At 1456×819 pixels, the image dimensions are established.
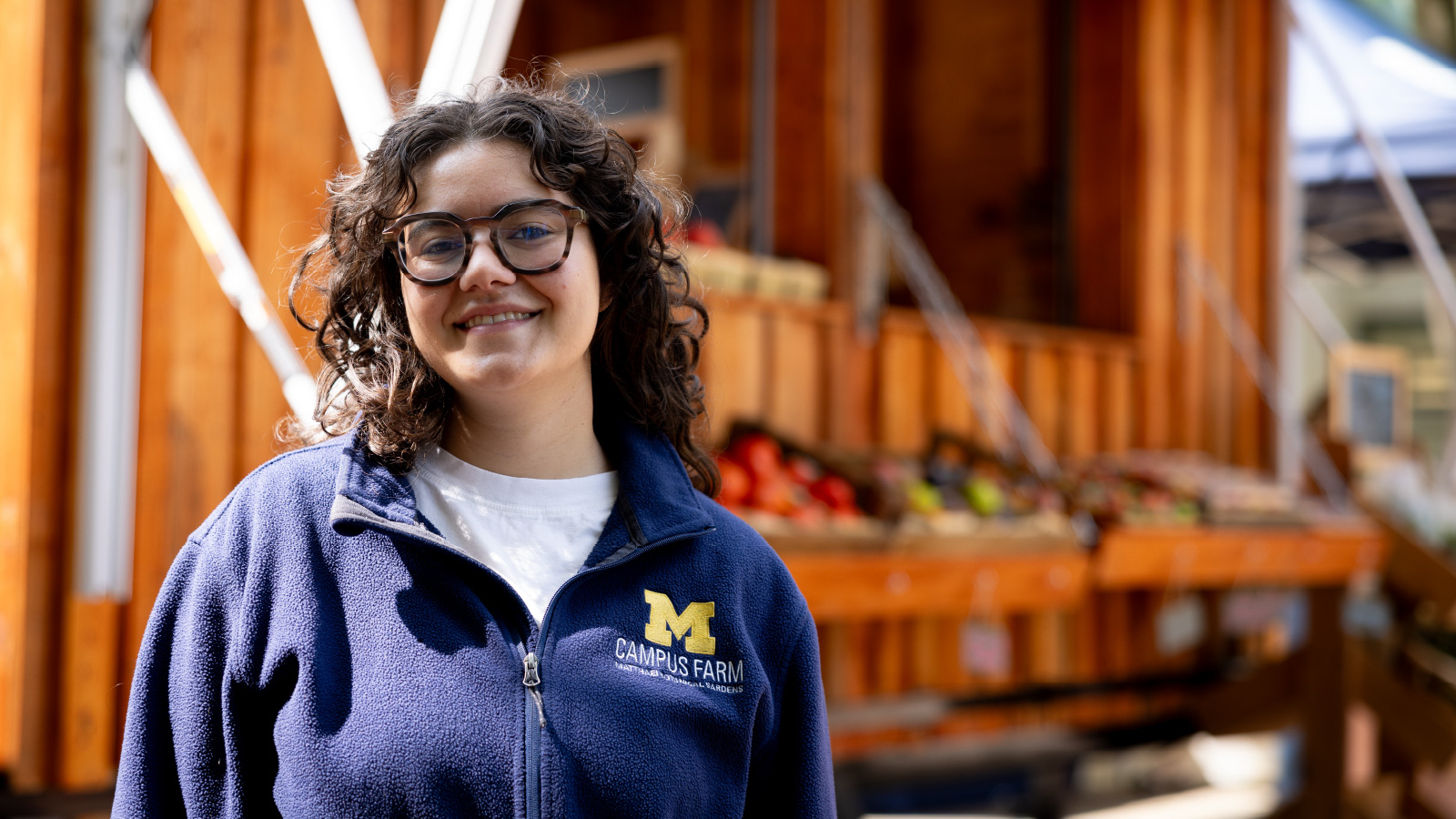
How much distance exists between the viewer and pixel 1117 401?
18.9 feet

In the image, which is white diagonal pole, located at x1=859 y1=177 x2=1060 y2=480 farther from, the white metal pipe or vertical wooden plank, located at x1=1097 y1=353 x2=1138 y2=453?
the white metal pipe

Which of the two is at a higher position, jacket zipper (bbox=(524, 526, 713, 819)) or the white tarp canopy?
the white tarp canopy

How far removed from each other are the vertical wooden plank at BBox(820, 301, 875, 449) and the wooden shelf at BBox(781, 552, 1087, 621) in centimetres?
101

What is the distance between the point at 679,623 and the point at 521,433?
24 cm

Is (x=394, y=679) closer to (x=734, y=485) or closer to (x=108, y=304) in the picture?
(x=108, y=304)

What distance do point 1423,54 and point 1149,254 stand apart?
2.42 m

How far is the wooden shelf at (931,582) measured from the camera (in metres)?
3.14

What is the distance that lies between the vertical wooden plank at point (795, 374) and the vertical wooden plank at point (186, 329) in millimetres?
1974

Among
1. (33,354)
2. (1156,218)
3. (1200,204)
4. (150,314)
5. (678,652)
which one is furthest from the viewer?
(1200,204)

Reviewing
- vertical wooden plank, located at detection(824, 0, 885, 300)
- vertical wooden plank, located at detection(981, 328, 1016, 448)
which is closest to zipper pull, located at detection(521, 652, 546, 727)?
vertical wooden plank, located at detection(824, 0, 885, 300)

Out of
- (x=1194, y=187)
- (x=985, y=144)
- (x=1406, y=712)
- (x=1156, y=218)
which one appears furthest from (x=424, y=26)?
(x=1194, y=187)

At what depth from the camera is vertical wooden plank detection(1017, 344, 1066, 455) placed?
5.26 metres

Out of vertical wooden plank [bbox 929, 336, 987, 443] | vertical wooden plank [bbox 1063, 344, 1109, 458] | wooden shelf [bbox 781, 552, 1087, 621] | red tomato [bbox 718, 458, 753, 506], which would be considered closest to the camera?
wooden shelf [bbox 781, 552, 1087, 621]

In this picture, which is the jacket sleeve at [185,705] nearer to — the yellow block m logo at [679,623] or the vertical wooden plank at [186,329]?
the yellow block m logo at [679,623]
